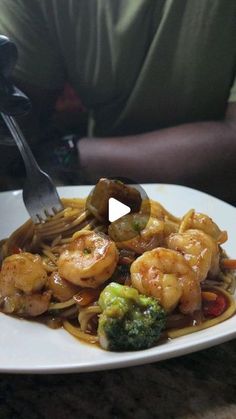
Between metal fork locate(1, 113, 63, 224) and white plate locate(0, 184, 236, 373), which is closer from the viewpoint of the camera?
white plate locate(0, 184, 236, 373)

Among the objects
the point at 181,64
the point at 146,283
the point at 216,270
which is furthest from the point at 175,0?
the point at 146,283

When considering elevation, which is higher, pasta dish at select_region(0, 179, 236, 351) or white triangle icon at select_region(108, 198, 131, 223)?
white triangle icon at select_region(108, 198, 131, 223)

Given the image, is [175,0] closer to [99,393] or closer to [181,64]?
[181,64]

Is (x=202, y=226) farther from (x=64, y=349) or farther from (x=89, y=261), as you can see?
(x=64, y=349)

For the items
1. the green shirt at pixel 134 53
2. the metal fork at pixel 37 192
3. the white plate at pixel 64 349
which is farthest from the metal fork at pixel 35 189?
the green shirt at pixel 134 53

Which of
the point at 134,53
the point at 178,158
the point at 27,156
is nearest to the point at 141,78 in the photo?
the point at 134,53

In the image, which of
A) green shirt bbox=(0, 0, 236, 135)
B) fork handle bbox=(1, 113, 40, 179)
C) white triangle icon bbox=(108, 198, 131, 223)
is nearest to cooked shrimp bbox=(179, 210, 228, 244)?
white triangle icon bbox=(108, 198, 131, 223)

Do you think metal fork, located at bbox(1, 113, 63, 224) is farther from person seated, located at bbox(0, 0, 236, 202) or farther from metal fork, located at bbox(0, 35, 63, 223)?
person seated, located at bbox(0, 0, 236, 202)

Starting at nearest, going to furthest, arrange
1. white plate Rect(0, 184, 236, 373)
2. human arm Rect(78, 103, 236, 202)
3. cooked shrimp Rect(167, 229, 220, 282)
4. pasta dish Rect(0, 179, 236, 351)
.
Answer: white plate Rect(0, 184, 236, 373) < pasta dish Rect(0, 179, 236, 351) < cooked shrimp Rect(167, 229, 220, 282) < human arm Rect(78, 103, 236, 202)
